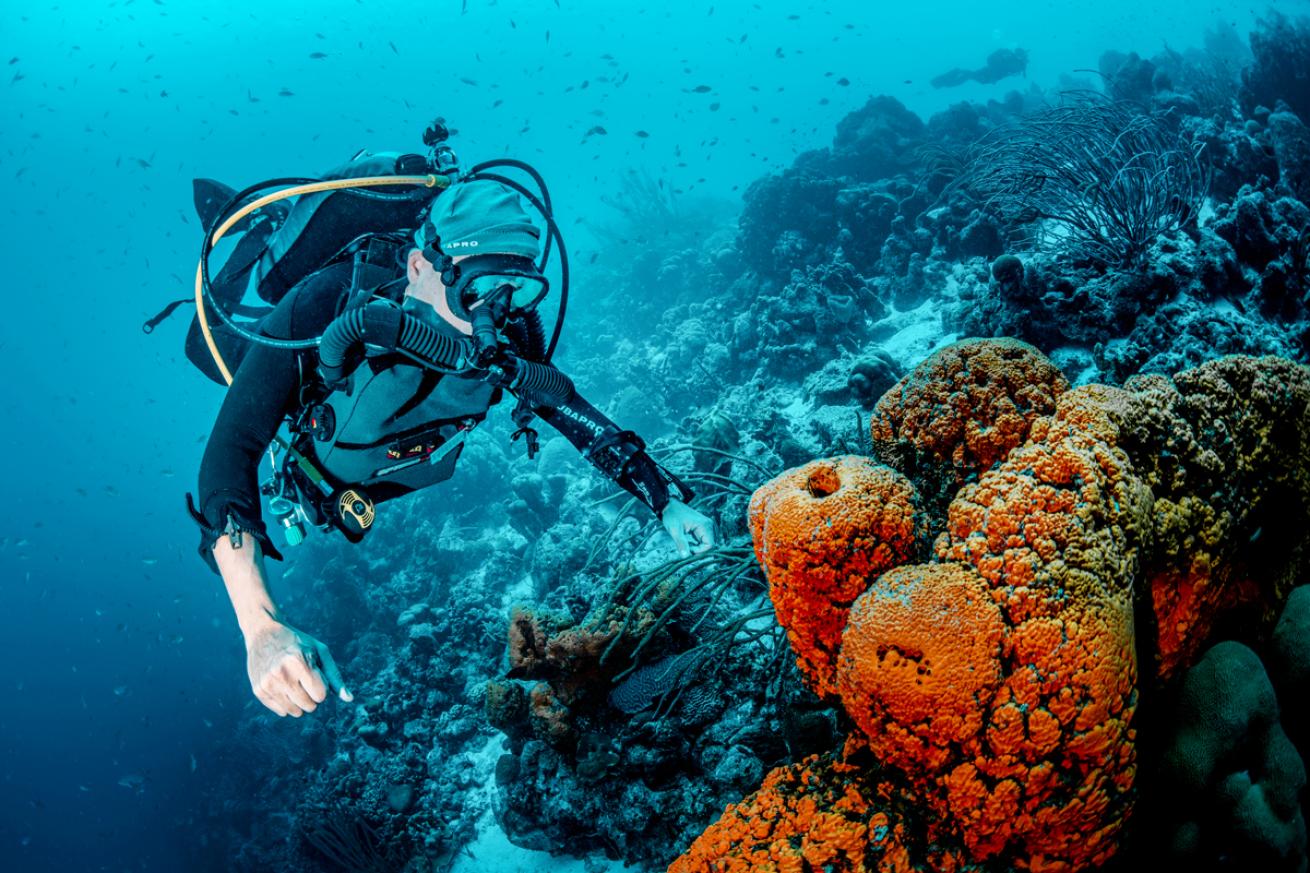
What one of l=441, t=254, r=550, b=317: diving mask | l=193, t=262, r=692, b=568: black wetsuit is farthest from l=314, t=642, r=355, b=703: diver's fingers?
l=441, t=254, r=550, b=317: diving mask

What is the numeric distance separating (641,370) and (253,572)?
450 inches

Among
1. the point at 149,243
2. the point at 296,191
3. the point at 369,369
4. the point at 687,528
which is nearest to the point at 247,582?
the point at 369,369

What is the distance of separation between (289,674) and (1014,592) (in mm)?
2132

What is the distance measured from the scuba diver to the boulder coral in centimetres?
156

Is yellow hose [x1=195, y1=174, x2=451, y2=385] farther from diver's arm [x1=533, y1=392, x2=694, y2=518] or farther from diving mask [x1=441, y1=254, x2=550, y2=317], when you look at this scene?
diver's arm [x1=533, y1=392, x2=694, y2=518]

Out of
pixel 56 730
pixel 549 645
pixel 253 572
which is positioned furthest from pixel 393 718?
pixel 56 730

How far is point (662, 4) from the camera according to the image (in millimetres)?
65938

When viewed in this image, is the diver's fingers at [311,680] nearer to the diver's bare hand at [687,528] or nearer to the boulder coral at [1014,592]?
the boulder coral at [1014,592]

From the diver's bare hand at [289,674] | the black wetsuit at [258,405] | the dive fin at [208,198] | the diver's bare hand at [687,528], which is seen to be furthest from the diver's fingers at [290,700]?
the dive fin at [208,198]

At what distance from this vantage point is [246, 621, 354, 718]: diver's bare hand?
1.71 meters

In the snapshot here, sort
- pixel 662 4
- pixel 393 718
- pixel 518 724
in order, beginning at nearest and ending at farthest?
pixel 518 724 → pixel 393 718 → pixel 662 4

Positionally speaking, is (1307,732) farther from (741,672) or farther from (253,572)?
(253,572)

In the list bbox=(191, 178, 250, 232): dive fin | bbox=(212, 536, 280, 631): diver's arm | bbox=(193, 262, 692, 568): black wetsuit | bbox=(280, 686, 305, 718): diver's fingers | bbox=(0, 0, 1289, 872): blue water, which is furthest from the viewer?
bbox=(0, 0, 1289, 872): blue water

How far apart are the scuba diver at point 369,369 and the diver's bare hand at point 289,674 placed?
1 centimetres
